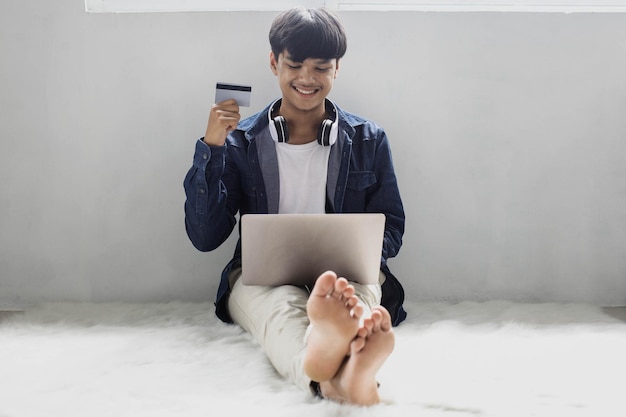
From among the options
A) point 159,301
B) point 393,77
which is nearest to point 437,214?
point 393,77

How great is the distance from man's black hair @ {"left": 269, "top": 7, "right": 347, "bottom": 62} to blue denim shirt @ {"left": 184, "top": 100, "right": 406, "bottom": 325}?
217 millimetres

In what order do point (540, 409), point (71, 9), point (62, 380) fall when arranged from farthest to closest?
point (71, 9) → point (62, 380) → point (540, 409)

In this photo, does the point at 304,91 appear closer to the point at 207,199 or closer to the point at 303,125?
the point at 303,125

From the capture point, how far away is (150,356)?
160 cm

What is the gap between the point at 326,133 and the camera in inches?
73.3

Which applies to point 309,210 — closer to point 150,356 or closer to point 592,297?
point 150,356

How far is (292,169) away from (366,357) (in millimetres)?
818

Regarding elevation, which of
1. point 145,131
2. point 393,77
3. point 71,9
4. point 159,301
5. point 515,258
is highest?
point 71,9

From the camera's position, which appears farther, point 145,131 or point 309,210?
point 145,131

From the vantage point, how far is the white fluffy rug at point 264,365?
128 cm

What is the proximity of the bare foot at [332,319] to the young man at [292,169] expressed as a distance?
269 mm

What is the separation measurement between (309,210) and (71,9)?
39.1 inches

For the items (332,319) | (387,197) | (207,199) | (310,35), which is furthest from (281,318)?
(310,35)

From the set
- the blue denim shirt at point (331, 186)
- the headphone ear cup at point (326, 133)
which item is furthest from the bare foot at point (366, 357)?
the headphone ear cup at point (326, 133)
